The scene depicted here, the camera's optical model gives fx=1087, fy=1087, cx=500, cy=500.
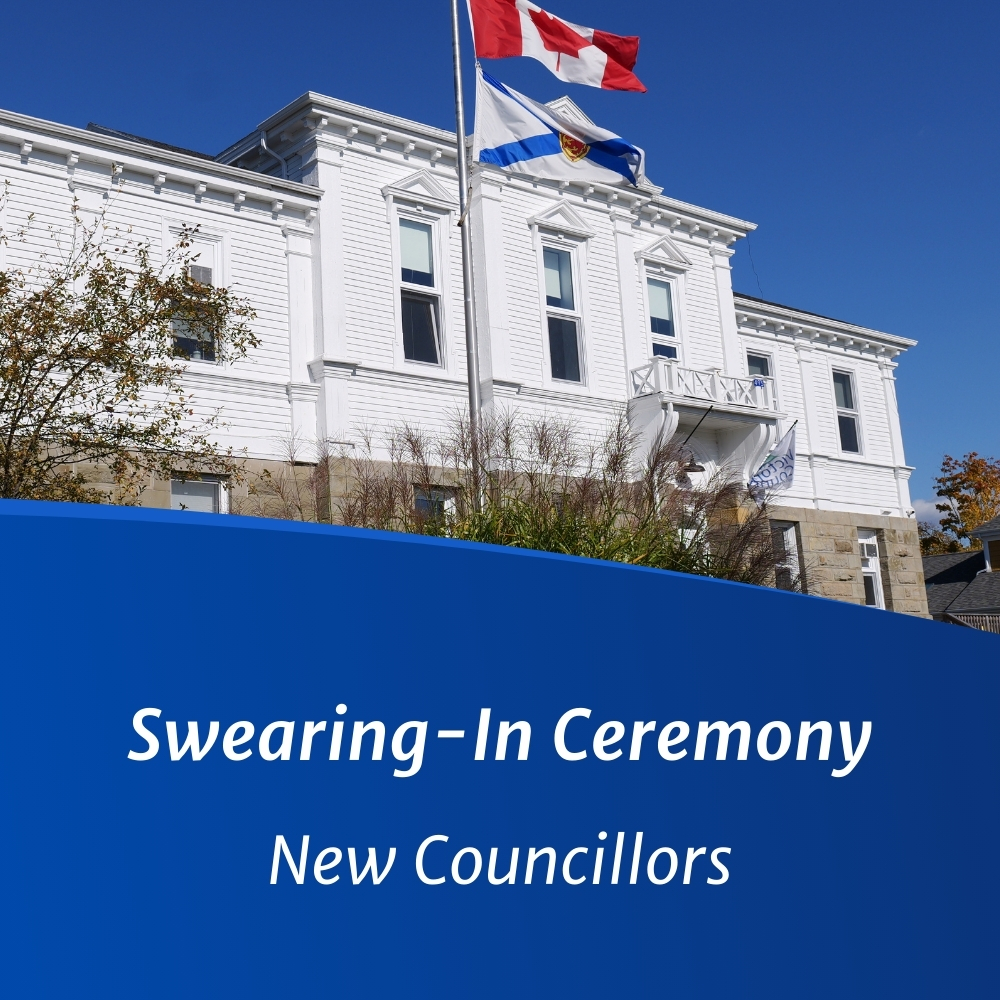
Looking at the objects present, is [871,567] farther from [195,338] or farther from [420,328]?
[195,338]

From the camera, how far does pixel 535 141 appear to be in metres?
12.6

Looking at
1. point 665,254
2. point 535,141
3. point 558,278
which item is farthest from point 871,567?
point 535,141

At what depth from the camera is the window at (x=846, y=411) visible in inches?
1013

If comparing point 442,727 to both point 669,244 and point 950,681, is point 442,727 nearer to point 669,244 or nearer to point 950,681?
point 950,681

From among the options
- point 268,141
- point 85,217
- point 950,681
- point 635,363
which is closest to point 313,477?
point 85,217

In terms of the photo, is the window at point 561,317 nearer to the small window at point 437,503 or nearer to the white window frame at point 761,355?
the white window frame at point 761,355

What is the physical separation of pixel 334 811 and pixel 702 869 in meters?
1.16

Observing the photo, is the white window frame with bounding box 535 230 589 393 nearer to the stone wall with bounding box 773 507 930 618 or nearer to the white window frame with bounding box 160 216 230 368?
the white window frame with bounding box 160 216 230 368

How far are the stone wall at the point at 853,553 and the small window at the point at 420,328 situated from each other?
8754 millimetres

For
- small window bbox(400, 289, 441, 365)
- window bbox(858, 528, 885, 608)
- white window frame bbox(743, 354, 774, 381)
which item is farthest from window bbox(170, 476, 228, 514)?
window bbox(858, 528, 885, 608)

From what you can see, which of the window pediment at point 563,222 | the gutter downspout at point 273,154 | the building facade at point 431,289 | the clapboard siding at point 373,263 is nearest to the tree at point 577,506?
the building facade at point 431,289

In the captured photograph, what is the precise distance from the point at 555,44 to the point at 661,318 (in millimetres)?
9327

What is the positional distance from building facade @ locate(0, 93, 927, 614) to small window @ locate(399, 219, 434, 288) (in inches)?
1.6
